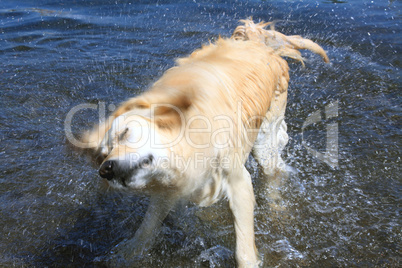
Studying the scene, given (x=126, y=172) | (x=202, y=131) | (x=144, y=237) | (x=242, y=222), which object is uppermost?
(x=202, y=131)

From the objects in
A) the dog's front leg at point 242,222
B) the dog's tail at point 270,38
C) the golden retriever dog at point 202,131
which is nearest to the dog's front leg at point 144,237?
the golden retriever dog at point 202,131

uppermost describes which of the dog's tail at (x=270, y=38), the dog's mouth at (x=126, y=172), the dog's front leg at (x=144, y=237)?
the dog's tail at (x=270, y=38)

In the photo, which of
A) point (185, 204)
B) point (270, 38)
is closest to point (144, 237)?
point (185, 204)

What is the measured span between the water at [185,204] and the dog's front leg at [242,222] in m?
0.39

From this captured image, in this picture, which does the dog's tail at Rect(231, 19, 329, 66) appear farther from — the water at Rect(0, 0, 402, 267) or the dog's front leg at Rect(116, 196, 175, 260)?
the dog's front leg at Rect(116, 196, 175, 260)

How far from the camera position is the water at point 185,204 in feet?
11.2

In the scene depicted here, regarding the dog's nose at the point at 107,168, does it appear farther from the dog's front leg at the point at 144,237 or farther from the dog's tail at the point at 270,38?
the dog's tail at the point at 270,38

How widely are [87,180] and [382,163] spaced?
3510 millimetres

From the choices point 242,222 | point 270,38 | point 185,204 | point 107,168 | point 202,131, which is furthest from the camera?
point 270,38

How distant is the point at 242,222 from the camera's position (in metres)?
2.94

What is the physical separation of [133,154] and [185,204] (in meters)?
1.41

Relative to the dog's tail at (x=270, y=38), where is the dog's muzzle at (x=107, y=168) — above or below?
below

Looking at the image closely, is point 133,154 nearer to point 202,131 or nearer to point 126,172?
point 126,172

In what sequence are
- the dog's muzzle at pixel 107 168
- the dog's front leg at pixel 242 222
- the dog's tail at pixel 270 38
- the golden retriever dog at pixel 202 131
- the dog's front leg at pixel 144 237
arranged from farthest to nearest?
1. the dog's tail at pixel 270 38
2. the dog's front leg at pixel 144 237
3. the dog's front leg at pixel 242 222
4. the golden retriever dog at pixel 202 131
5. the dog's muzzle at pixel 107 168
